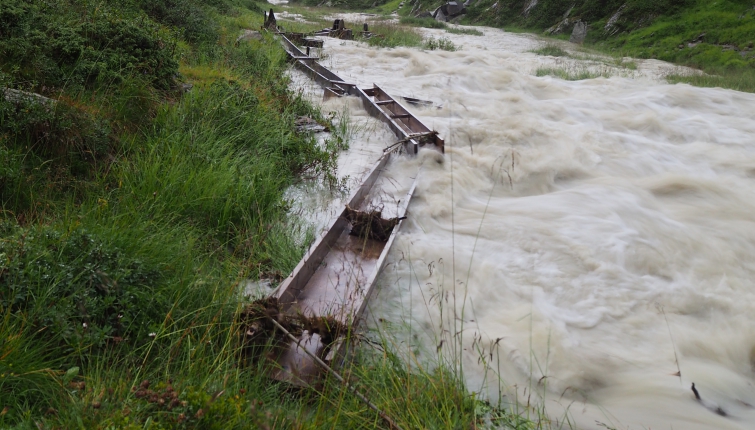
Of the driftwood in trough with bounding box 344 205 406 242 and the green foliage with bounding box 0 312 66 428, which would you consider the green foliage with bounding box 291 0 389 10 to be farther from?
the green foliage with bounding box 0 312 66 428

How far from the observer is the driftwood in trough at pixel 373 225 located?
4.47 metres

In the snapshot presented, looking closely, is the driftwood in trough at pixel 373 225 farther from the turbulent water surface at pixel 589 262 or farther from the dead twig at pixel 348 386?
the dead twig at pixel 348 386

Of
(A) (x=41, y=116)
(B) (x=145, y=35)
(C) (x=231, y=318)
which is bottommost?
(C) (x=231, y=318)

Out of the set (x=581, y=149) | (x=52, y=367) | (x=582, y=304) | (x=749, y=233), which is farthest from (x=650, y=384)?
(x=581, y=149)

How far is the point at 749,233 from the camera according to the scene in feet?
16.5

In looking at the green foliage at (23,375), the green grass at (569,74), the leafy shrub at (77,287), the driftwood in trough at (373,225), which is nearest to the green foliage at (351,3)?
the green grass at (569,74)

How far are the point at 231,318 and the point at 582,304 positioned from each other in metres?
2.55

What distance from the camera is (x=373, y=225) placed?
4496mm

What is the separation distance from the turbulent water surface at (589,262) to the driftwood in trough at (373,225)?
0.48ft

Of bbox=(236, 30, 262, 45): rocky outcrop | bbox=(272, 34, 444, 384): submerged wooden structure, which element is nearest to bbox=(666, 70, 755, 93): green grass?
bbox=(272, 34, 444, 384): submerged wooden structure

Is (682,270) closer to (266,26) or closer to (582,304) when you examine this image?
(582,304)

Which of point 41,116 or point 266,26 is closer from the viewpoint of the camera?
point 41,116

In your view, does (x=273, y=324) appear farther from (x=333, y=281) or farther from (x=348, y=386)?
(x=333, y=281)

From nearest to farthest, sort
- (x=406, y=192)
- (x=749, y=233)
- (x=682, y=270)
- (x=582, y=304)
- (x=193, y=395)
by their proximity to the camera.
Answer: (x=193, y=395) → (x=582, y=304) → (x=682, y=270) → (x=749, y=233) → (x=406, y=192)
